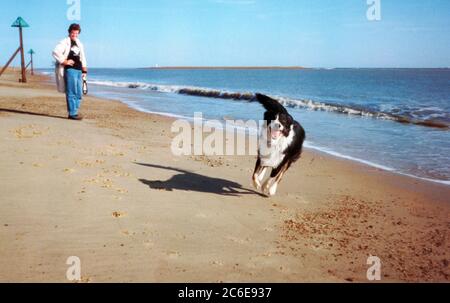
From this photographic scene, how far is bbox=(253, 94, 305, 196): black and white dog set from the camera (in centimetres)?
535

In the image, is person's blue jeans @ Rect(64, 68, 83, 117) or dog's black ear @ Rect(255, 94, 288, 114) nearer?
dog's black ear @ Rect(255, 94, 288, 114)

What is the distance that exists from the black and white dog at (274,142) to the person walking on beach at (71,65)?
18.4 feet

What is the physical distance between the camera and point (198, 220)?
432 cm

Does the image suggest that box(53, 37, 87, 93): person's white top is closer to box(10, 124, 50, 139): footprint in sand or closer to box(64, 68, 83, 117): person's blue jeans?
box(64, 68, 83, 117): person's blue jeans

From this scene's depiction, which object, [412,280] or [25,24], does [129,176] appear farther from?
[25,24]

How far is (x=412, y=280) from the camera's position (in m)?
3.26

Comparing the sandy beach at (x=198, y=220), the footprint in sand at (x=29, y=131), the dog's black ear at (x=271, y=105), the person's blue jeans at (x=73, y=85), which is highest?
the person's blue jeans at (x=73, y=85)

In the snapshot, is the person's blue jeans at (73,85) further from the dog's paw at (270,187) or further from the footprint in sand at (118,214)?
the footprint in sand at (118,214)

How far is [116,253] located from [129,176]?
2425 millimetres

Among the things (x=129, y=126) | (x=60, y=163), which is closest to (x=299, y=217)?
(x=60, y=163)

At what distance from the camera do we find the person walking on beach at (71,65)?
900 centimetres

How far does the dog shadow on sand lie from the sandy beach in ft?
0.06

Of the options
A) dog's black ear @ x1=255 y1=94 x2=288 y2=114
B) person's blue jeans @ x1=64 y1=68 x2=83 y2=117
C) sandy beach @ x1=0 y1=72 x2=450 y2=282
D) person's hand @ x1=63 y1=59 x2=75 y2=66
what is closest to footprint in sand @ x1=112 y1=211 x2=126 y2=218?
sandy beach @ x1=0 y1=72 x2=450 y2=282

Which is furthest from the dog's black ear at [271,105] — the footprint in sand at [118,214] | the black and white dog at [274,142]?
the footprint in sand at [118,214]
